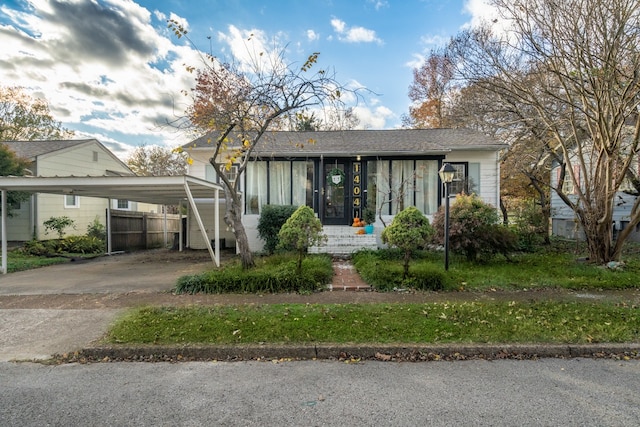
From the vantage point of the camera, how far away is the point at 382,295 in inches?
249

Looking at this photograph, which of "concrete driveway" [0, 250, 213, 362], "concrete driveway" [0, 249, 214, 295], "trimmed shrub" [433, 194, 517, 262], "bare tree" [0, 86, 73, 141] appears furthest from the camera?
"bare tree" [0, 86, 73, 141]

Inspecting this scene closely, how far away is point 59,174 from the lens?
15.2 metres

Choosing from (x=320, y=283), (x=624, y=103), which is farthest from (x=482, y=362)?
(x=624, y=103)

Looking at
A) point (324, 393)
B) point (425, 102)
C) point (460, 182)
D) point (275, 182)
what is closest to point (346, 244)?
point (275, 182)

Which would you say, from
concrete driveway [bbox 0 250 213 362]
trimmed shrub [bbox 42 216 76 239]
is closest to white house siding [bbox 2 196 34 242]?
trimmed shrub [bbox 42 216 76 239]

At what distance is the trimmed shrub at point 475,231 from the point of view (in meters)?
8.65

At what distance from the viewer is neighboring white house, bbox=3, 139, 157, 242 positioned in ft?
47.1

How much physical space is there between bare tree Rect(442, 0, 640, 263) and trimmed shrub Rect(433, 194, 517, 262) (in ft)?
7.58

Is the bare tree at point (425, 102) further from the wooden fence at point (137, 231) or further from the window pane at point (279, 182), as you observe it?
the wooden fence at point (137, 231)

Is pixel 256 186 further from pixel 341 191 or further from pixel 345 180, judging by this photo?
pixel 345 180

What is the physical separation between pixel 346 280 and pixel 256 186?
20.7ft

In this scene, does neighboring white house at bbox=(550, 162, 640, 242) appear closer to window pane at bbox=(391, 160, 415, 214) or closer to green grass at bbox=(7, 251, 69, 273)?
window pane at bbox=(391, 160, 415, 214)

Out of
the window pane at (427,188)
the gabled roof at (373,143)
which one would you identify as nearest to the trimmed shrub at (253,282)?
the gabled roof at (373,143)

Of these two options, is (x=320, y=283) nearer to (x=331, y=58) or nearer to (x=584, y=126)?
(x=331, y=58)
